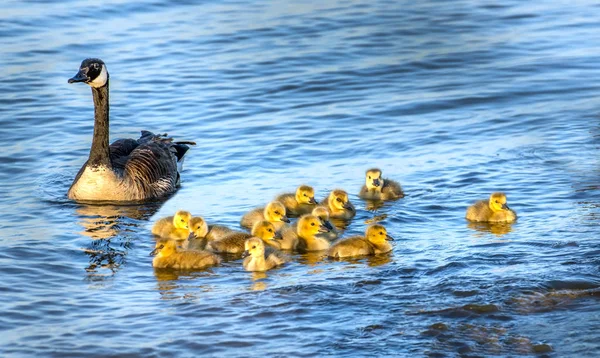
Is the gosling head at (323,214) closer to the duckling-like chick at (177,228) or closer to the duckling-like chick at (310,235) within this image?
the duckling-like chick at (310,235)

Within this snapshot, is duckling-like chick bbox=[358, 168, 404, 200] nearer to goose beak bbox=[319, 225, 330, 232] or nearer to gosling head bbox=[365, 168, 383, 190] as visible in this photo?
gosling head bbox=[365, 168, 383, 190]

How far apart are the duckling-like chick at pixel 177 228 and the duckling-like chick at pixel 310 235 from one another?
1079 mm

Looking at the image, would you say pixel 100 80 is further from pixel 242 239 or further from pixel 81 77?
pixel 242 239

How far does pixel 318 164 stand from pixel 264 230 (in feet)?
10.7

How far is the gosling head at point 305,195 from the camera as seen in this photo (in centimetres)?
1123

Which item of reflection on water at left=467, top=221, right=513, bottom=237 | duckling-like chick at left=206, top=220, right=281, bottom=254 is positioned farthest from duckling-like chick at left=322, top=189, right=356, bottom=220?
reflection on water at left=467, top=221, right=513, bottom=237

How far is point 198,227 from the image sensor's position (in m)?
10.3

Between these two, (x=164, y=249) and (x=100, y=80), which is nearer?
(x=164, y=249)

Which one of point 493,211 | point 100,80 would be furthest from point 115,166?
point 493,211

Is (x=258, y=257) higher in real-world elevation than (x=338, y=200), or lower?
lower

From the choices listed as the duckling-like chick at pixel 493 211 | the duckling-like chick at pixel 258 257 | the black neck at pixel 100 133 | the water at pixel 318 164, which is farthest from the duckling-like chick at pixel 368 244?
the black neck at pixel 100 133

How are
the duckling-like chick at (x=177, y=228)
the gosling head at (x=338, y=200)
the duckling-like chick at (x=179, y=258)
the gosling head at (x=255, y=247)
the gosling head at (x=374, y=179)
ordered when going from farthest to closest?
the gosling head at (x=374, y=179)
the gosling head at (x=338, y=200)
the duckling-like chick at (x=177, y=228)
the duckling-like chick at (x=179, y=258)
the gosling head at (x=255, y=247)

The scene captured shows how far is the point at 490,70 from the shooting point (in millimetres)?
17938

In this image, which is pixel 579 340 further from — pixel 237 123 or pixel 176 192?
pixel 237 123
